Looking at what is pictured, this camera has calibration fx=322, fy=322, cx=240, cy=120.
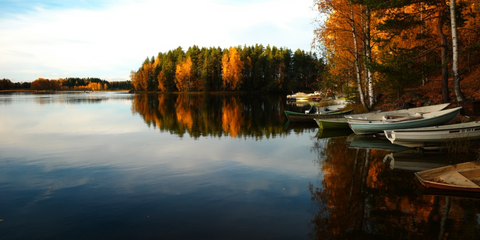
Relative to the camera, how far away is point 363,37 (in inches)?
1022

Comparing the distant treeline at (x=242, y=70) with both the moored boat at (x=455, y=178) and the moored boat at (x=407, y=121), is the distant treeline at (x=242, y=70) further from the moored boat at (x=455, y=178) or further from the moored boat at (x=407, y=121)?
the moored boat at (x=455, y=178)

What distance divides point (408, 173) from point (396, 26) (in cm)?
1054

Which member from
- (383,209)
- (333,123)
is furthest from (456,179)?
(333,123)

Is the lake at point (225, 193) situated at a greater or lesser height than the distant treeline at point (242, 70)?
lesser

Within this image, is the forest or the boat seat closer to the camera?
the boat seat

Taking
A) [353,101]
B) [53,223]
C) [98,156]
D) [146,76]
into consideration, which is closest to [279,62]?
[146,76]

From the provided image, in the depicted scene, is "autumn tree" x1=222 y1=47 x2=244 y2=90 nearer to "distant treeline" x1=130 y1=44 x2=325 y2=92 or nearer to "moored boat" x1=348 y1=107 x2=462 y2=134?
"distant treeline" x1=130 y1=44 x2=325 y2=92

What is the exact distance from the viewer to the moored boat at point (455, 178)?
8.88 meters

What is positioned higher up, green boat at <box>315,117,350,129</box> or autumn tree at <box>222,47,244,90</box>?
autumn tree at <box>222,47,244,90</box>

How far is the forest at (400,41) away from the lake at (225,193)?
14.6 feet

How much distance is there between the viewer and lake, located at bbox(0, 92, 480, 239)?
707cm

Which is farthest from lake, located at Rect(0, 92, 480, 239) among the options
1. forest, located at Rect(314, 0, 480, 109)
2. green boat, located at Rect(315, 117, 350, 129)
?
forest, located at Rect(314, 0, 480, 109)

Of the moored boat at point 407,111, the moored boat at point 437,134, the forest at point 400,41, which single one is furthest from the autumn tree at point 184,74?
the moored boat at point 437,134

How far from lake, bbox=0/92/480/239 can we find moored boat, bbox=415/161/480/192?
312 millimetres
